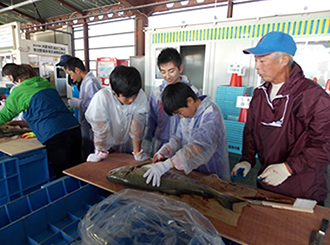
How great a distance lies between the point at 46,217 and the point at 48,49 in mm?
9359

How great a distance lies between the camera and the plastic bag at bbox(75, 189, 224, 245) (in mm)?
682

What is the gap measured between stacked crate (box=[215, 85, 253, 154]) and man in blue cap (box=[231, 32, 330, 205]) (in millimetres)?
2023

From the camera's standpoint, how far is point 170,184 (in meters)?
1.36

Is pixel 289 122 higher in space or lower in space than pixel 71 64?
lower

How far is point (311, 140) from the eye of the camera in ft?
4.18

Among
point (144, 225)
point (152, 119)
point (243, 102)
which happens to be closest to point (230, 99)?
point (243, 102)

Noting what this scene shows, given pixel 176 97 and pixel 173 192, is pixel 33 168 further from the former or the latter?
pixel 176 97

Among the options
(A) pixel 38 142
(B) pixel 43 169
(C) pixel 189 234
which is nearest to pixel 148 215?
(C) pixel 189 234

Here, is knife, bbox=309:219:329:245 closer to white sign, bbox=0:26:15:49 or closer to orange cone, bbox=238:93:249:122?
orange cone, bbox=238:93:249:122

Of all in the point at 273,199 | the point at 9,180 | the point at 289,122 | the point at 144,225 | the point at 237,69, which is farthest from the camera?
the point at 237,69

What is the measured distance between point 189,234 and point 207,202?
0.52 metres

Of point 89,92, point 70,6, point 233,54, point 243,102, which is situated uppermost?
point 70,6

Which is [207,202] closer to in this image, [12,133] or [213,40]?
[12,133]

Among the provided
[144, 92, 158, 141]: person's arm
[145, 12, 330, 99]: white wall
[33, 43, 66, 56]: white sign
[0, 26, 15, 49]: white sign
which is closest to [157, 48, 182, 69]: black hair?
[144, 92, 158, 141]: person's arm
